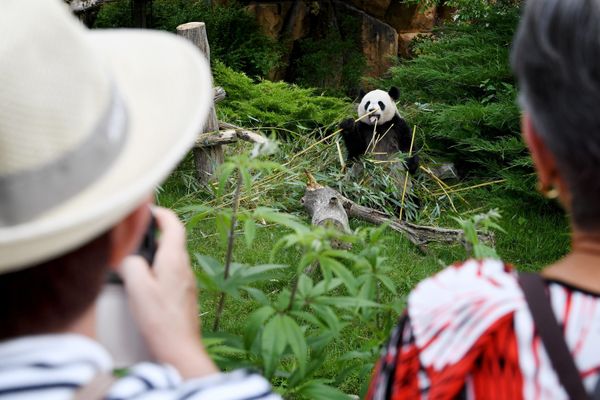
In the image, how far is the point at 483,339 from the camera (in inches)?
39.4

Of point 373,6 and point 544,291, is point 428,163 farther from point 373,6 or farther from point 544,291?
point 544,291

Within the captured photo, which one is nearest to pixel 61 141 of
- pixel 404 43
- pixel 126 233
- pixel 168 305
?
pixel 126 233

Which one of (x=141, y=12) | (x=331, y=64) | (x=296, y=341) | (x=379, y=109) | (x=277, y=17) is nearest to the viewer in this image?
(x=296, y=341)

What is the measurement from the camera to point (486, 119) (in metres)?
5.18

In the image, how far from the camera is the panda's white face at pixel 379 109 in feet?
18.5

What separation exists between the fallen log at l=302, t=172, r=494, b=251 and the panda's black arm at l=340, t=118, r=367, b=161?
66 centimetres

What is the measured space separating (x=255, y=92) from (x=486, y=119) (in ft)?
6.67

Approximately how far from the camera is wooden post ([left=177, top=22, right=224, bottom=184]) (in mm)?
5090

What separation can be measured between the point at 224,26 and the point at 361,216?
417cm

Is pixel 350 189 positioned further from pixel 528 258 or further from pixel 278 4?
pixel 278 4

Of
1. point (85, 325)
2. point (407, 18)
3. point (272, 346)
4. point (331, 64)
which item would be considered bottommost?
point (331, 64)

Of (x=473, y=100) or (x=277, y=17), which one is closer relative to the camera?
(x=473, y=100)

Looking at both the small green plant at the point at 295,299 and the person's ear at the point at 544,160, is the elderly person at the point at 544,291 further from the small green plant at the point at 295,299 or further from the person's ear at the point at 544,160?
the small green plant at the point at 295,299

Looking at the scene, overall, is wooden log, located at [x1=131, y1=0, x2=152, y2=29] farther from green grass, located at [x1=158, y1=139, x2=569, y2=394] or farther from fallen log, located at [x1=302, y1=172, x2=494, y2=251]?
fallen log, located at [x1=302, y1=172, x2=494, y2=251]
